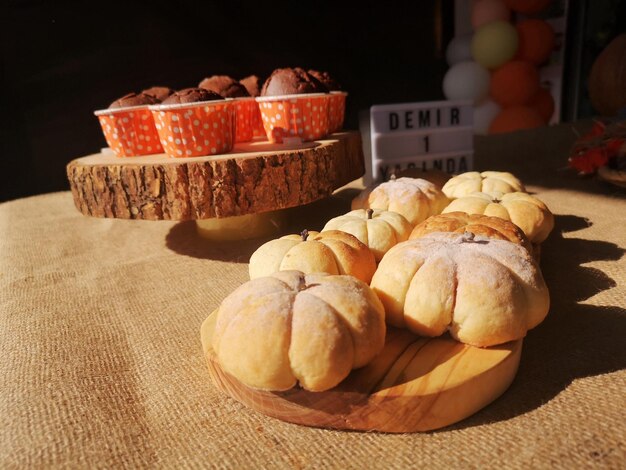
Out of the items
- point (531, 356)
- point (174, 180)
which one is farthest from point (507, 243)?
point (174, 180)

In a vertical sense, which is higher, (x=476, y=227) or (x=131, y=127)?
(x=131, y=127)

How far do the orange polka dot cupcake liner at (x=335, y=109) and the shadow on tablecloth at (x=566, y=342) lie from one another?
3.31 ft

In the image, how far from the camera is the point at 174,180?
1628 millimetres

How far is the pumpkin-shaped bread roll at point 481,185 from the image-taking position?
1.75 m

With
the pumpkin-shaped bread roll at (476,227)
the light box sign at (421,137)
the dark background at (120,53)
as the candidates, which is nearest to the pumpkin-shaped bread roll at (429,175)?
the light box sign at (421,137)

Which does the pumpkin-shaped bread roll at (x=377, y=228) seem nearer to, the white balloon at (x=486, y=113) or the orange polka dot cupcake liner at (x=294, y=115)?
the orange polka dot cupcake liner at (x=294, y=115)

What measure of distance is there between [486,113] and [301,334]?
15.0 feet

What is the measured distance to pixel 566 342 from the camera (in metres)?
1.08

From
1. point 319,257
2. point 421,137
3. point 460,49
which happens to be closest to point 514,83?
point 460,49

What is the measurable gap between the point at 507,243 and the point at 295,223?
1.27 metres

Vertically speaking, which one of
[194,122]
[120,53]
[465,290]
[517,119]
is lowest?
[517,119]

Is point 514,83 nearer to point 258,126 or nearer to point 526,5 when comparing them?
point 526,5

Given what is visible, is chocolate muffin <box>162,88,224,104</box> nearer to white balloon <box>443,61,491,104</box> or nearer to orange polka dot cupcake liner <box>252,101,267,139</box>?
orange polka dot cupcake liner <box>252,101,267,139</box>

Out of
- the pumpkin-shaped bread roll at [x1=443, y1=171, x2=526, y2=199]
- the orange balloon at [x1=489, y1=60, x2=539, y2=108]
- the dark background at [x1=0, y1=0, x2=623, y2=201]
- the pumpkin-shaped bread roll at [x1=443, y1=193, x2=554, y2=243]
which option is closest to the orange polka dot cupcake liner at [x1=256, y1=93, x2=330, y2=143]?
the pumpkin-shaped bread roll at [x1=443, y1=171, x2=526, y2=199]
